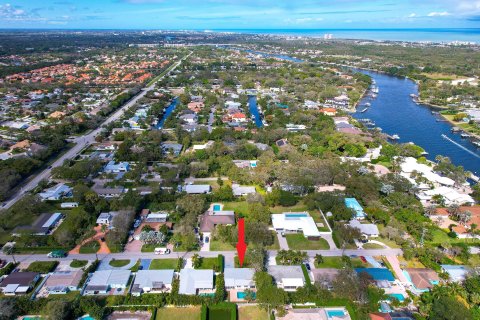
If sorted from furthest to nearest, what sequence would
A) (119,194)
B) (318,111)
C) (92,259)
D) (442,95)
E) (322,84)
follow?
(322,84)
(442,95)
(318,111)
(119,194)
(92,259)

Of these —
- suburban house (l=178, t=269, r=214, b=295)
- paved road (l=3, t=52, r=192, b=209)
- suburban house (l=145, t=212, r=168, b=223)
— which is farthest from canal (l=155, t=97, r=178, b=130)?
suburban house (l=178, t=269, r=214, b=295)

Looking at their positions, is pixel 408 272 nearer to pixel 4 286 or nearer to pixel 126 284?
pixel 126 284

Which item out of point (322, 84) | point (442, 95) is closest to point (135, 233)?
point (322, 84)

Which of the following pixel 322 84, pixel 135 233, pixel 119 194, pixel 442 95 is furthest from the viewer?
pixel 322 84

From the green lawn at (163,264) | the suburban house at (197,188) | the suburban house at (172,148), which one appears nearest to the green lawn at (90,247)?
the green lawn at (163,264)

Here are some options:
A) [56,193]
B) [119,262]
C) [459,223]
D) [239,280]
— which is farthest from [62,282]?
[459,223]
